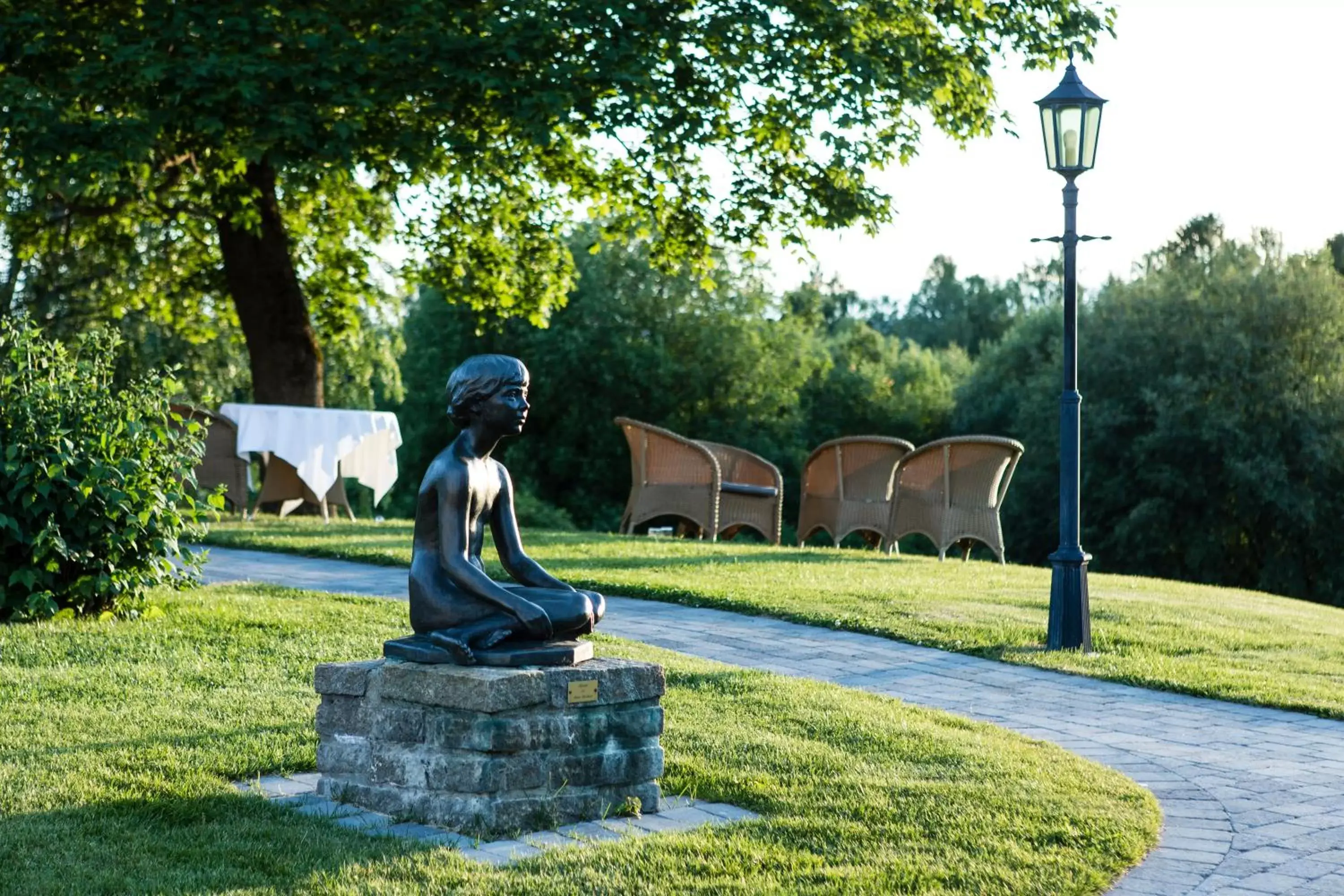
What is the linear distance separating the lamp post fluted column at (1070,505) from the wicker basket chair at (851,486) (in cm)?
480

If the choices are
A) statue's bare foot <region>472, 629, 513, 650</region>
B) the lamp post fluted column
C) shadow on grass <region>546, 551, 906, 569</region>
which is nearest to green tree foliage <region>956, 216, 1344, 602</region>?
shadow on grass <region>546, 551, 906, 569</region>

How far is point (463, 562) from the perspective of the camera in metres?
4.96

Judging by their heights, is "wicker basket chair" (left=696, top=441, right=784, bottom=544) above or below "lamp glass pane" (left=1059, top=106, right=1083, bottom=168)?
below

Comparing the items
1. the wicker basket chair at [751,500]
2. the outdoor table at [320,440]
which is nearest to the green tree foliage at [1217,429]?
the wicker basket chair at [751,500]

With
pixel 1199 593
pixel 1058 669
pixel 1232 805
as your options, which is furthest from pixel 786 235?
pixel 1232 805

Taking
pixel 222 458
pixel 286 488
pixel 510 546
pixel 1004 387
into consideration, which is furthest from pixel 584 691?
pixel 1004 387

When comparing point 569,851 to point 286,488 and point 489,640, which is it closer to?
point 489,640

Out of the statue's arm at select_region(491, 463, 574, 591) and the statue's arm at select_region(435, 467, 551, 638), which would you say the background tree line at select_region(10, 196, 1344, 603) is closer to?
the statue's arm at select_region(491, 463, 574, 591)

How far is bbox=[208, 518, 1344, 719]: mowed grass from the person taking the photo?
27.8ft

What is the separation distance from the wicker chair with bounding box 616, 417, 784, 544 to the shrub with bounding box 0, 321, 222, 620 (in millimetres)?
6437

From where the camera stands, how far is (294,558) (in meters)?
12.2

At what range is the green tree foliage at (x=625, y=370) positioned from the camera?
35781mm

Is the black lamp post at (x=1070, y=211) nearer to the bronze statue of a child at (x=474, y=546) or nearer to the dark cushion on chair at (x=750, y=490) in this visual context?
the bronze statue of a child at (x=474, y=546)

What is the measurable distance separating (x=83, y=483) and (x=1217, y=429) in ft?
86.1
